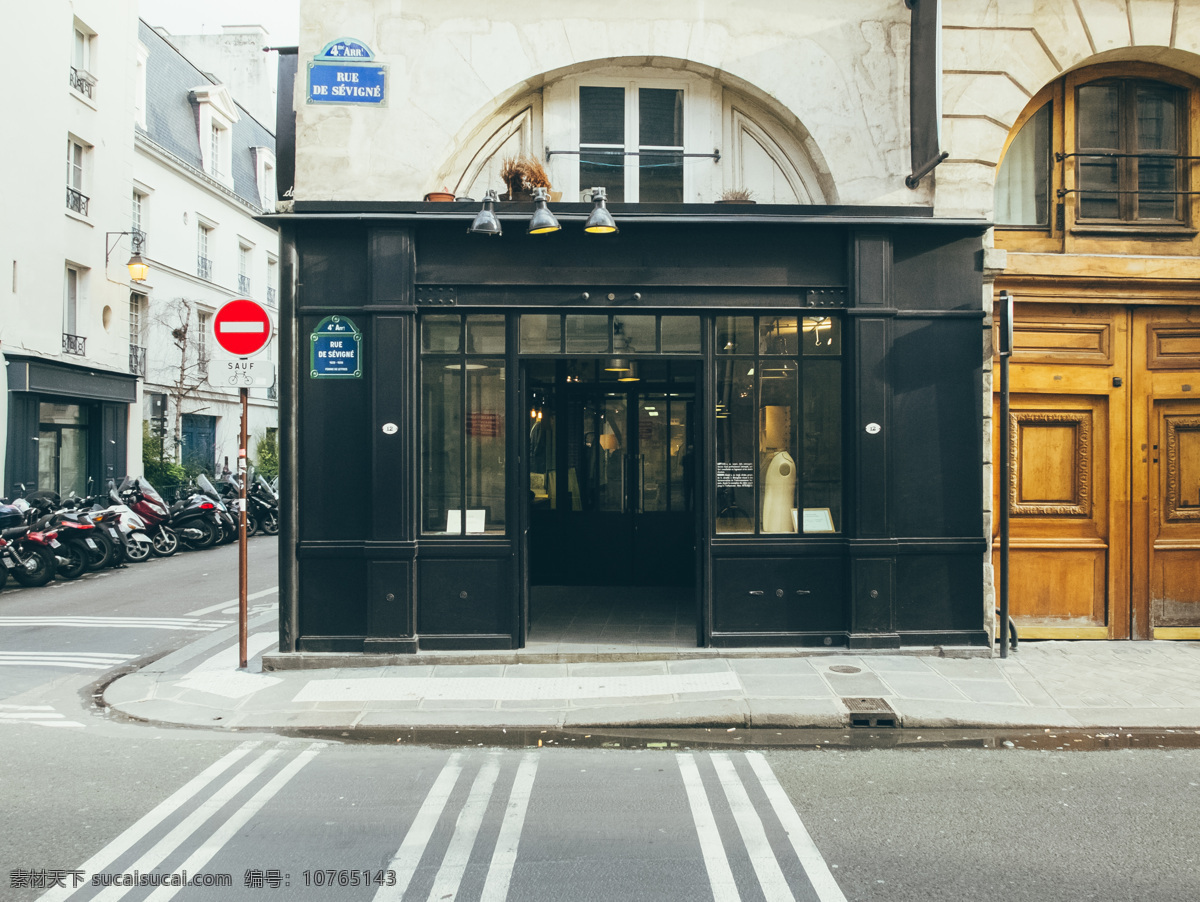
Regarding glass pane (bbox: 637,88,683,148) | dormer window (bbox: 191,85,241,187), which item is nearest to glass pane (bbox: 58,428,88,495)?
dormer window (bbox: 191,85,241,187)

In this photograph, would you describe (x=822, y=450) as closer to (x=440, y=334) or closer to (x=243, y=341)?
(x=440, y=334)

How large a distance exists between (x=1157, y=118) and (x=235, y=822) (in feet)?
32.4

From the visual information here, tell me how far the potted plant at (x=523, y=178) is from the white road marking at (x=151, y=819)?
197 inches

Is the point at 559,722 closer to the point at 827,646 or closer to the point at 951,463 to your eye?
the point at 827,646

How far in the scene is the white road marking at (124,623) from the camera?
10297 millimetres

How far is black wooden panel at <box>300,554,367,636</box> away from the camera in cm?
801

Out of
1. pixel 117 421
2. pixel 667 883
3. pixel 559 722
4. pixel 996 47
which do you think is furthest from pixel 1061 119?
pixel 117 421

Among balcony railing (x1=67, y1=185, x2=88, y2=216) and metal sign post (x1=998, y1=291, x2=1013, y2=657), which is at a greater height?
balcony railing (x1=67, y1=185, x2=88, y2=216)

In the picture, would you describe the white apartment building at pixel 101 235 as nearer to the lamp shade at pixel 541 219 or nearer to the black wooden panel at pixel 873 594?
the lamp shade at pixel 541 219

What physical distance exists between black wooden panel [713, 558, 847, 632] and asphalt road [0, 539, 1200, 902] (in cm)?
229

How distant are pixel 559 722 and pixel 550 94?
18.6 feet

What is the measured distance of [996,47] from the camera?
26.9ft

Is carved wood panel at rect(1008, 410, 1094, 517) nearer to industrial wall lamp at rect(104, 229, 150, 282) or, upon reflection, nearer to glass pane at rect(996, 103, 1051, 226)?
glass pane at rect(996, 103, 1051, 226)

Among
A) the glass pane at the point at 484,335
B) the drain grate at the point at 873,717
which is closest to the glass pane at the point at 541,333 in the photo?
the glass pane at the point at 484,335
